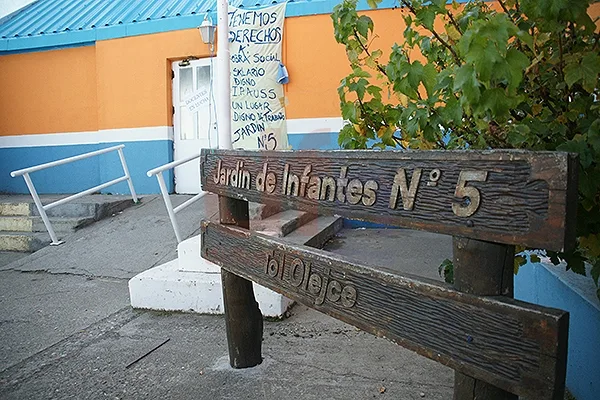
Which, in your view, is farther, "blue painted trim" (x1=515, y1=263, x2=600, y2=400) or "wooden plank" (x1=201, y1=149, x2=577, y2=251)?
"blue painted trim" (x1=515, y1=263, x2=600, y2=400)

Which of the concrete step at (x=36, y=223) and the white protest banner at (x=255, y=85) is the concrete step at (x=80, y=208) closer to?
the concrete step at (x=36, y=223)

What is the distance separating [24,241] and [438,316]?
5.94 metres

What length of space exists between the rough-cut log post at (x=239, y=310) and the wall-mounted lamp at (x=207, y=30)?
16.1 ft

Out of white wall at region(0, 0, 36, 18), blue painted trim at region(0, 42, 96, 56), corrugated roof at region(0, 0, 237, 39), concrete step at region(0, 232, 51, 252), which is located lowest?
concrete step at region(0, 232, 51, 252)

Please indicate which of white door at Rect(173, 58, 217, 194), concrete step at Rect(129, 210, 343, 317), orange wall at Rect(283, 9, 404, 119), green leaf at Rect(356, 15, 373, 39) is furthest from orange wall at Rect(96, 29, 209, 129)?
green leaf at Rect(356, 15, 373, 39)

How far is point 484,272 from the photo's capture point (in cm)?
131

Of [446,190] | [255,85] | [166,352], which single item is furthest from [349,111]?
→ [255,85]

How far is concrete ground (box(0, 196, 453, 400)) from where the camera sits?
7.97 ft

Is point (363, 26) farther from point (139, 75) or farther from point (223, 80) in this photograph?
point (139, 75)

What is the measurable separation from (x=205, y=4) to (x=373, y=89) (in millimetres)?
6112

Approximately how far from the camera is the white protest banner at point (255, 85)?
576 centimetres

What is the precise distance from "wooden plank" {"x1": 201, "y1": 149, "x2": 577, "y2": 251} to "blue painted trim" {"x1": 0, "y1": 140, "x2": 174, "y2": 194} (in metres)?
5.94

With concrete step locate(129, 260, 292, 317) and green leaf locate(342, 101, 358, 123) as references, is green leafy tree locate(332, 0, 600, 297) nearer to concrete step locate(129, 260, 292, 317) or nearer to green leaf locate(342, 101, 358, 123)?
green leaf locate(342, 101, 358, 123)

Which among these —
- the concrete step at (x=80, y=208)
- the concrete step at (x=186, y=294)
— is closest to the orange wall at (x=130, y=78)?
the concrete step at (x=80, y=208)
